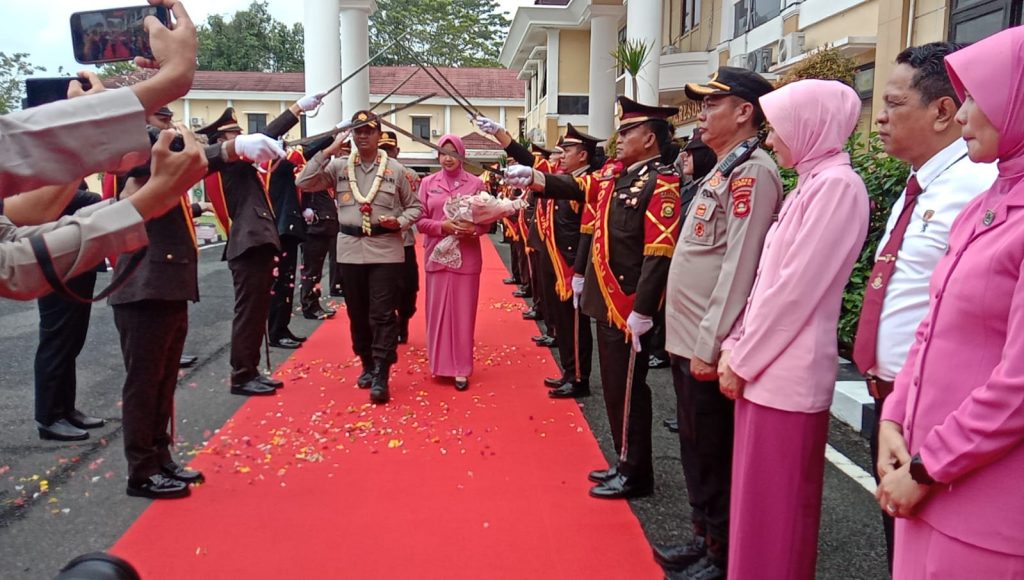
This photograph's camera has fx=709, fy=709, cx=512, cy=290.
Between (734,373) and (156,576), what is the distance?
2090 millimetres

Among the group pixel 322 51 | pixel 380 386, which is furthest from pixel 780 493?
pixel 322 51

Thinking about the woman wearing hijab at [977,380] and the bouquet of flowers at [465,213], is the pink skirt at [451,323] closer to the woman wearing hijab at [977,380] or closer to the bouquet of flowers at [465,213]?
the bouquet of flowers at [465,213]

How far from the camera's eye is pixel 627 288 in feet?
10.4

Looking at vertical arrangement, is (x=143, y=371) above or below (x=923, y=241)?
below

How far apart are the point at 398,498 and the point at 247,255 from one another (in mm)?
2388

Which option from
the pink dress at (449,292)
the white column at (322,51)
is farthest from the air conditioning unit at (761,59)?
the pink dress at (449,292)

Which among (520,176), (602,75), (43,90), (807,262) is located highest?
(602,75)

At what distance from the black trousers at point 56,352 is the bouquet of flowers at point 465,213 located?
2.22 meters

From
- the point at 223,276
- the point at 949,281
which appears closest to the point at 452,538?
the point at 949,281

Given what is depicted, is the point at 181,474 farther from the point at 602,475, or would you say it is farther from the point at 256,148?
the point at 602,475

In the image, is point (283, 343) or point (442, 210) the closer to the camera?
point (442, 210)

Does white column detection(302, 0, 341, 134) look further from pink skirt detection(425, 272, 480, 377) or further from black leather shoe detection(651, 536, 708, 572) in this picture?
black leather shoe detection(651, 536, 708, 572)

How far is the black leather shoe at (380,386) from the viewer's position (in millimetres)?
4594

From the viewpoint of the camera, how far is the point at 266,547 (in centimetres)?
271
